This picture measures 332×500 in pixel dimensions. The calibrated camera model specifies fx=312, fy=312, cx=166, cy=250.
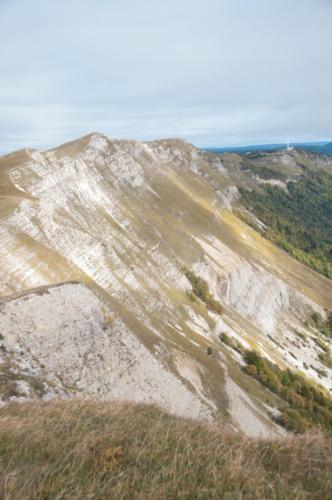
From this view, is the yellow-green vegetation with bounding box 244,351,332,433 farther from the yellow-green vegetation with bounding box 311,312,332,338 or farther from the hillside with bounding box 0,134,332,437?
the yellow-green vegetation with bounding box 311,312,332,338

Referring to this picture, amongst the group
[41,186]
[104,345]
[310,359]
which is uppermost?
[41,186]

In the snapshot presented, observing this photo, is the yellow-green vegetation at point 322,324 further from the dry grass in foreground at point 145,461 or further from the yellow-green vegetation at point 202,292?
the dry grass in foreground at point 145,461

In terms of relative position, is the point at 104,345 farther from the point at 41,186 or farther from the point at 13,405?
the point at 41,186

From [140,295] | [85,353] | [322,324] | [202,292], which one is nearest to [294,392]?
[202,292]

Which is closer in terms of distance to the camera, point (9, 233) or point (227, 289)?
point (9, 233)

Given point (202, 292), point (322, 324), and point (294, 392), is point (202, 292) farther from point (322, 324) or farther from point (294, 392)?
point (322, 324)

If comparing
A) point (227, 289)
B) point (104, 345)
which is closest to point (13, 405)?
point (104, 345)
